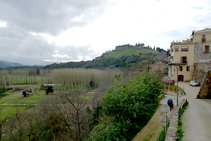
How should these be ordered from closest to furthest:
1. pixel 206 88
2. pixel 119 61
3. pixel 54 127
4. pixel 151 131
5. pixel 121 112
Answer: pixel 121 112 → pixel 151 131 → pixel 206 88 → pixel 54 127 → pixel 119 61

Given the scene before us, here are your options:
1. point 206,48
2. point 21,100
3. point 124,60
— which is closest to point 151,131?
point 206,48

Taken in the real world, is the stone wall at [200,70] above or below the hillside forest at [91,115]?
above

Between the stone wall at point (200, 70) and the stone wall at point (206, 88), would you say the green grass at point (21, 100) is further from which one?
the stone wall at point (200, 70)

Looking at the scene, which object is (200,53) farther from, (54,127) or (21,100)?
(21,100)

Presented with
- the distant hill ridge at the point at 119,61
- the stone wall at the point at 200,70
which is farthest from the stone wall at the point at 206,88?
the distant hill ridge at the point at 119,61

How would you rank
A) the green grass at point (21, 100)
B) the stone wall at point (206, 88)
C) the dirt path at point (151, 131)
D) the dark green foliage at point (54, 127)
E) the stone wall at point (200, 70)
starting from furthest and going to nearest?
the green grass at point (21, 100)
the stone wall at point (200, 70)
the dark green foliage at point (54, 127)
the stone wall at point (206, 88)
the dirt path at point (151, 131)

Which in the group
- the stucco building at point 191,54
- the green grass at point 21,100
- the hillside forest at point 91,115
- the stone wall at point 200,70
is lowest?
the green grass at point 21,100

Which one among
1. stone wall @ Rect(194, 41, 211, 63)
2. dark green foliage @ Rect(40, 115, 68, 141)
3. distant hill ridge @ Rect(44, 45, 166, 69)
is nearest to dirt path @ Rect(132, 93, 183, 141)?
dark green foliage @ Rect(40, 115, 68, 141)

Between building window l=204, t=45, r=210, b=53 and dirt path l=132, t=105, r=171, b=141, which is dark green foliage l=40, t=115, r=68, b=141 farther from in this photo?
building window l=204, t=45, r=210, b=53

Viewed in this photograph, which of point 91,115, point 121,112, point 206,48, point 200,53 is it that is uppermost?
point 206,48

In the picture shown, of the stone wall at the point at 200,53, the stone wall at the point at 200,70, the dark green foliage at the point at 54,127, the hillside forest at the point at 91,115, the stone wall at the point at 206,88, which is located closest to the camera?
the hillside forest at the point at 91,115

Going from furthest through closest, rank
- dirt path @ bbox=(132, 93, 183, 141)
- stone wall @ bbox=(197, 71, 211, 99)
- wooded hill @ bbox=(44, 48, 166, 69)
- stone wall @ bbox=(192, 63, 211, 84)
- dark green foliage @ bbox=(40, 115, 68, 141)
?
wooded hill @ bbox=(44, 48, 166, 69), stone wall @ bbox=(192, 63, 211, 84), dark green foliage @ bbox=(40, 115, 68, 141), stone wall @ bbox=(197, 71, 211, 99), dirt path @ bbox=(132, 93, 183, 141)

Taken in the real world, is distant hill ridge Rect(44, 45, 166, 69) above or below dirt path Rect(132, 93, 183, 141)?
above

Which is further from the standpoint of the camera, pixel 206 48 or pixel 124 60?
pixel 124 60
